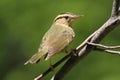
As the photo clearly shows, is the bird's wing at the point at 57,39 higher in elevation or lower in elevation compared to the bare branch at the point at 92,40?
lower

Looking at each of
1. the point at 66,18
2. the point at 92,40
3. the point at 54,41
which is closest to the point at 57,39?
the point at 54,41

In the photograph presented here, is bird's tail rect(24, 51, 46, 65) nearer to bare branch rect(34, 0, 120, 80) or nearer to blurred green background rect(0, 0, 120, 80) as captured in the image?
bare branch rect(34, 0, 120, 80)

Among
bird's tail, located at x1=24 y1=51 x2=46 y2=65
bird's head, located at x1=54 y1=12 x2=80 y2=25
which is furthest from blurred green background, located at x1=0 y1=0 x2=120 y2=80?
bird's tail, located at x1=24 y1=51 x2=46 y2=65

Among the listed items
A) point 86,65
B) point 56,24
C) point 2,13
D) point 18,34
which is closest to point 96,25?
point 86,65

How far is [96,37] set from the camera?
1954 millimetres

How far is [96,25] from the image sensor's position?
8.01m

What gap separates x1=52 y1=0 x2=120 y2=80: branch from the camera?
6.31 ft

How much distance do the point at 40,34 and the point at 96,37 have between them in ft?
19.9

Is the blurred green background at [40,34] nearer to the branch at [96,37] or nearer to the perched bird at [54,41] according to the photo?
the perched bird at [54,41]

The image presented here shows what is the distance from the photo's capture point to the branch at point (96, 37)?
1923mm

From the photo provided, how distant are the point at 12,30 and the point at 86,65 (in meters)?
1.47

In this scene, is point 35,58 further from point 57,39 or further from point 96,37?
point 96,37

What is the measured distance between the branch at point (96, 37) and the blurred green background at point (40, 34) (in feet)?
16.4

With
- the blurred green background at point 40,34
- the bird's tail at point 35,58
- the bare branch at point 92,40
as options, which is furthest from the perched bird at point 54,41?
the blurred green background at point 40,34
